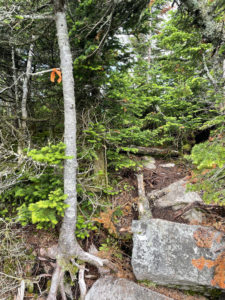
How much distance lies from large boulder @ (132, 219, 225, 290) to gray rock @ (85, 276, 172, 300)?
0.86 ft

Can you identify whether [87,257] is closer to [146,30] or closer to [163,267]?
[163,267]

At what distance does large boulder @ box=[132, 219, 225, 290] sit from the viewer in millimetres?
3260

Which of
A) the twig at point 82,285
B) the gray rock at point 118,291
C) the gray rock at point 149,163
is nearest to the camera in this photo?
the gray rock at point 118,291

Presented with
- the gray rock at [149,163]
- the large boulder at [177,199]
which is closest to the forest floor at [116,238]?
the large boulder at [177,199]

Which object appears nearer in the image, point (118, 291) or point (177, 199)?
point (118, 291)

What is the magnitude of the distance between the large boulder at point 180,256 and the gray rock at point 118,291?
0.86ft

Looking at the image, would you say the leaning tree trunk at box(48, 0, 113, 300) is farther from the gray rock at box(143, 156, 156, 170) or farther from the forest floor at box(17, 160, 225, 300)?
the gray rock at box(143, 156, 156, 170)

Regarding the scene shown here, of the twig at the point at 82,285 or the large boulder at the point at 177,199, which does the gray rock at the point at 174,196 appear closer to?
the large boulder at the point at 177,199

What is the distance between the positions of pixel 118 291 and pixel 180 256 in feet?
4.97

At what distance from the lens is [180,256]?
3467 mm

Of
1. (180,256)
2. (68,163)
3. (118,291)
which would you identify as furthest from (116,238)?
(68,163)

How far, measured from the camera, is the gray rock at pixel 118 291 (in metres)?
3.23

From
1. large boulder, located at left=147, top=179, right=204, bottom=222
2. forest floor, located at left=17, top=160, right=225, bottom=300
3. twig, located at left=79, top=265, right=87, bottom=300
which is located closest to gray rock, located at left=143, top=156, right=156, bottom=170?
large boulder, located at left=147, top=179, right=204, bottom=222

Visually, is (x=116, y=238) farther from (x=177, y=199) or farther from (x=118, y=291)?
(x=177, y=199)
